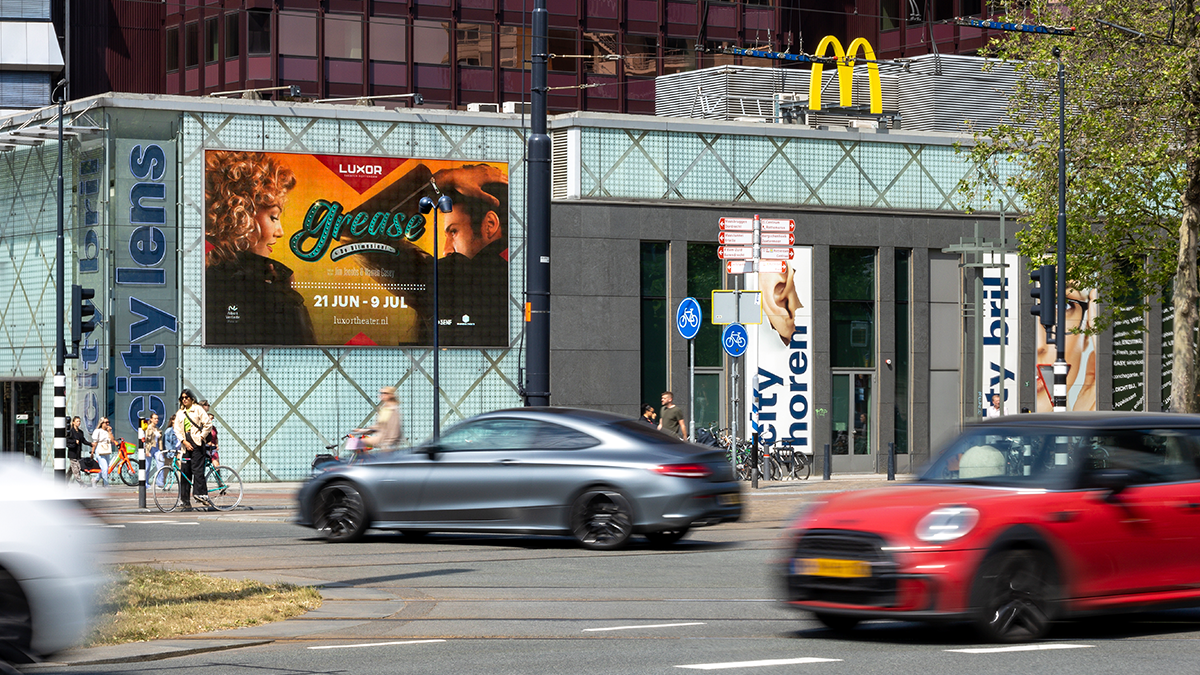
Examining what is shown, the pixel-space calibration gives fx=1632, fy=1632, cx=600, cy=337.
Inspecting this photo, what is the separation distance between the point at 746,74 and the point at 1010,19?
778cm

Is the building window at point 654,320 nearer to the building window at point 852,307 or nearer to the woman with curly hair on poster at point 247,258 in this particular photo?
the building window at point 852,307

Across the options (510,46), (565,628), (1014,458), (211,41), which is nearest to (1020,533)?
(1014,458)

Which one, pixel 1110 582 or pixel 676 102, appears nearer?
pixel 1110 582

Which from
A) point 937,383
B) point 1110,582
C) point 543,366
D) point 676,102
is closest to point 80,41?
point 676,102

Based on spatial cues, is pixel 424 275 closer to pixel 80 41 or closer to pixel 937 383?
pixel 937 383

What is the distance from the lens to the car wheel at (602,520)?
55.0ft

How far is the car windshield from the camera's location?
33.4 feet

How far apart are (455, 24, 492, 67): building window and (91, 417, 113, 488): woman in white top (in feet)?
94.2

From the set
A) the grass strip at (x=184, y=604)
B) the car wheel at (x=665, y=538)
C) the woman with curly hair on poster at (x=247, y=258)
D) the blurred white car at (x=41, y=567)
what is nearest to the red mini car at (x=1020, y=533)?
the grass strip at (x=184, y=604)

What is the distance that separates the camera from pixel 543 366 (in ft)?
67.8

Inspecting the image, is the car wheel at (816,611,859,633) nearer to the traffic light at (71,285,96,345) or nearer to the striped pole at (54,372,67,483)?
the striped pole at (54,372,67,483)

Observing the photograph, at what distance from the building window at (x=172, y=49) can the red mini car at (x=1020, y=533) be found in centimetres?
5061

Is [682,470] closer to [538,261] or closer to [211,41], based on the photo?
[538,261]

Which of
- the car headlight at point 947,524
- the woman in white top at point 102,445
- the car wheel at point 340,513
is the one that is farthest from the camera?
the woman in white top at point 102,445
